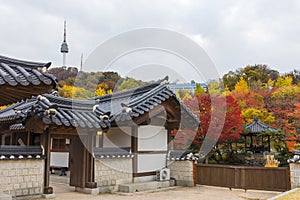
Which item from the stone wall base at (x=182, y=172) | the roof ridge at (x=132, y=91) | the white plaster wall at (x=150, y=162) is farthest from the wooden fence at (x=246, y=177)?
the roof ridge at (x=132, y=91)

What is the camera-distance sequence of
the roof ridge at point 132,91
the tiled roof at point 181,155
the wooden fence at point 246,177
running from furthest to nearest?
the roof ridge at point 132,91
the tiled roof at point 181,155
the wooden fence at point 246,177

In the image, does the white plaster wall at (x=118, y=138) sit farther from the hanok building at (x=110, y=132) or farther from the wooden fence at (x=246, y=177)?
the wooden fence at (x=246, y=177)

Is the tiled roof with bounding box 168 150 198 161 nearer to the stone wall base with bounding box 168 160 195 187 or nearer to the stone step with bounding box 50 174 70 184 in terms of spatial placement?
the stone wall base with bounding box 168 160 195 187

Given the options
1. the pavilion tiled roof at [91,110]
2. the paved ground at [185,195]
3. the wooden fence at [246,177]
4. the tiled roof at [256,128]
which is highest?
the pavilion tiled roof at [91,110]

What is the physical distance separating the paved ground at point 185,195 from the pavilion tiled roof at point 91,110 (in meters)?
2.19

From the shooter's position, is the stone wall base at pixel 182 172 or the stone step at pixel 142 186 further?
the stone wall base at pixel 182 172

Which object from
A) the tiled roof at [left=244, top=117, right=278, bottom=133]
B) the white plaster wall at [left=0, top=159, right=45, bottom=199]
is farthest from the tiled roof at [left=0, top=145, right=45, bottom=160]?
the tiled roof at [left=244, top=117, right=278, bottom=133]

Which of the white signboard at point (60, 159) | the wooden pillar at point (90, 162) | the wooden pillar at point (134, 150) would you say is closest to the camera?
the wooden pillar at point (90, 162)

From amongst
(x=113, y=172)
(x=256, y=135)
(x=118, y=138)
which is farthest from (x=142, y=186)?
(x=256, y=135)

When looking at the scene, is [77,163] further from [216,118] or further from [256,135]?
[256,135]

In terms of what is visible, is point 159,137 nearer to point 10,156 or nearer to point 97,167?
point 97,167

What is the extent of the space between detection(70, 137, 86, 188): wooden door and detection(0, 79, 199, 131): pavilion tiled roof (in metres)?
1.03

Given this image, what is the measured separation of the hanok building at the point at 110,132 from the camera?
852 centimetres

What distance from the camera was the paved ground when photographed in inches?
343
